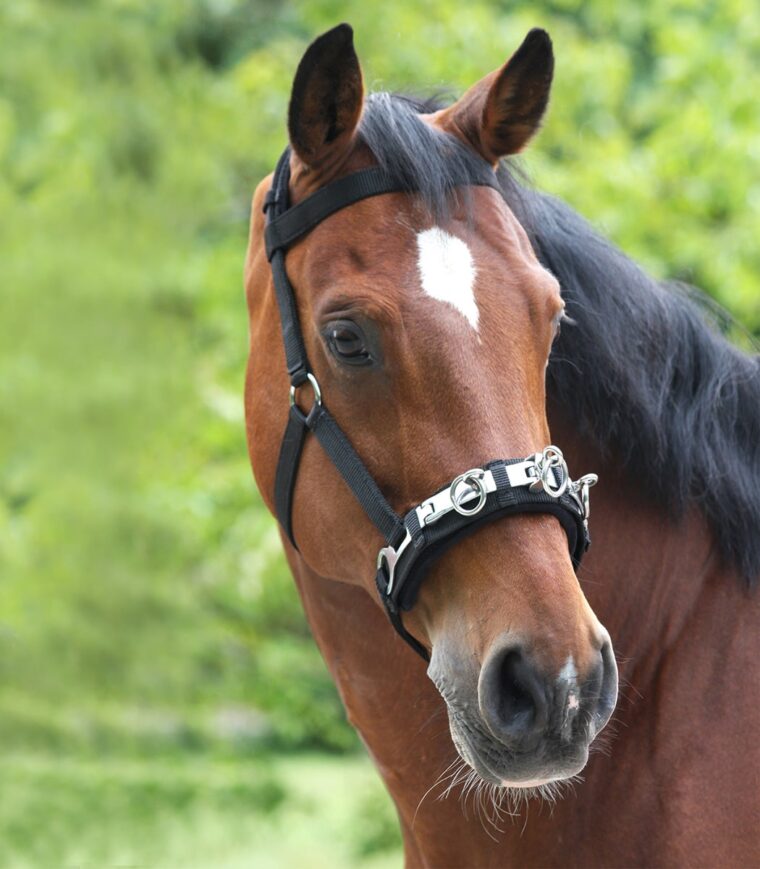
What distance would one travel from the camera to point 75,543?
8.40 m

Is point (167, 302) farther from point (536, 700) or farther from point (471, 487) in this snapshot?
point (536, 700)

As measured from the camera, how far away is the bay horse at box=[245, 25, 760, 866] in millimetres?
2021

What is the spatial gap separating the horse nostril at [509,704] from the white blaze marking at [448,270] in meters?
0.64

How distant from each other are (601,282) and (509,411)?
2.06 ft

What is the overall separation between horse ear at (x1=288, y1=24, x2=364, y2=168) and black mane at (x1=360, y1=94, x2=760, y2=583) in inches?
2.8

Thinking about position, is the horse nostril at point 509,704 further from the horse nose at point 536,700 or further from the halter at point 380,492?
the halter at point 380,492

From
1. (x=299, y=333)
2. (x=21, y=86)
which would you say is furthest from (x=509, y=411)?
(x=21, y=86)

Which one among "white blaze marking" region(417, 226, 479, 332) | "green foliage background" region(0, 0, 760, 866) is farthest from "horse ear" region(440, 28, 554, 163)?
"green foliage background" region(0, 0, 760, 866)

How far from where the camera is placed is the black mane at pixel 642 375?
7.97 ft

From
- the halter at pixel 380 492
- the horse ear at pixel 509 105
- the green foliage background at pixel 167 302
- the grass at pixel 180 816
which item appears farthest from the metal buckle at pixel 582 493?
the grass at pixel 180 816

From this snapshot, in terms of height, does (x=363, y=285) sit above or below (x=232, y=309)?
below

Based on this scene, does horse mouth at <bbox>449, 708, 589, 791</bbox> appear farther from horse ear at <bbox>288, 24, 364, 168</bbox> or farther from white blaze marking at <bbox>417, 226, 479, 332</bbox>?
horse ear at <bbox>288, 24, 364, 168</bbox>

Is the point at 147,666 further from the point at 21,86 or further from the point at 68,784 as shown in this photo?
the point at 21,86

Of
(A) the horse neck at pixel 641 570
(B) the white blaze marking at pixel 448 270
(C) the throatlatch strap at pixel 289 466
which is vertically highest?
(B) the white blaze marking at pixel 448 270
